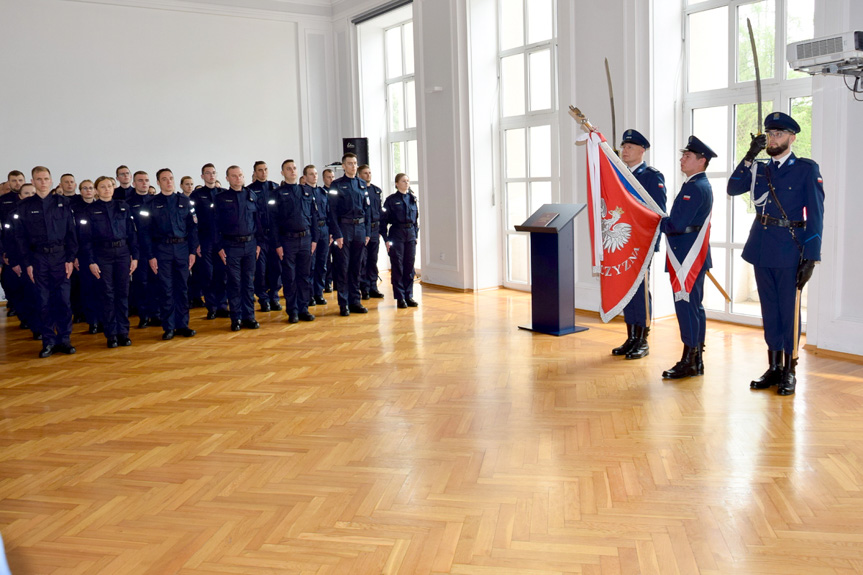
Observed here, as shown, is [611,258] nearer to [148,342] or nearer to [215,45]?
[148,342]

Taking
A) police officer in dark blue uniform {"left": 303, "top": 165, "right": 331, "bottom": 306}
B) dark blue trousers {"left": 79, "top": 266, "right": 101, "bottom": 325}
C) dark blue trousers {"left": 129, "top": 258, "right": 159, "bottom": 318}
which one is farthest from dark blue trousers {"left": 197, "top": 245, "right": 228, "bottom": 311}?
dark blue trousers {"left": 79, "top": 266, "right": 101, "bottom": 325}

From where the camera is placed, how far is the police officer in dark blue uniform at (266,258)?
300 inches

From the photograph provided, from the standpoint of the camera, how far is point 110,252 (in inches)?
264

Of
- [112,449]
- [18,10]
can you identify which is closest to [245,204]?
[112,449]

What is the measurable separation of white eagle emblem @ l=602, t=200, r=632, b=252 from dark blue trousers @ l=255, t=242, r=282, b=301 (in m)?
4.00

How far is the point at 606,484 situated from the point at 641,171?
114 inches

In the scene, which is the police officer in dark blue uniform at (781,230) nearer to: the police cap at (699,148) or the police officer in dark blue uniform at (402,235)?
the police cap at (699,148)

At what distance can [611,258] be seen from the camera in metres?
5.54

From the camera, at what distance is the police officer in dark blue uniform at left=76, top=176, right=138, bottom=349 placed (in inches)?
261

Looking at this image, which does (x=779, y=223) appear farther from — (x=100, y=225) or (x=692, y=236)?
(x=100, y=225)

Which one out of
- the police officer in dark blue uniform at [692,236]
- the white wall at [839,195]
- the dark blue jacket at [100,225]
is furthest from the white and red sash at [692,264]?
the dark blue jacket at [100,225]

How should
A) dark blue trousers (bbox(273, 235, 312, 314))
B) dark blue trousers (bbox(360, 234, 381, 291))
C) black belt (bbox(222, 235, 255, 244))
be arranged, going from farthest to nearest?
dark blue trousers (bbox(360, 234, 381, 291)), dark blue trousers (bbox(273, 235, 312, 314)), black belt (bbox(222, 235, 255, 244))

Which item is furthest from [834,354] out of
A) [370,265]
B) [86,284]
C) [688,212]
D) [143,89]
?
[143,89]

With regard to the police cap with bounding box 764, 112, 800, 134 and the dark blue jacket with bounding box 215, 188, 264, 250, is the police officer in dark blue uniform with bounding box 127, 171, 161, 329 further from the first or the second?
the police cap with bounding box 764, 112, 800, 134
